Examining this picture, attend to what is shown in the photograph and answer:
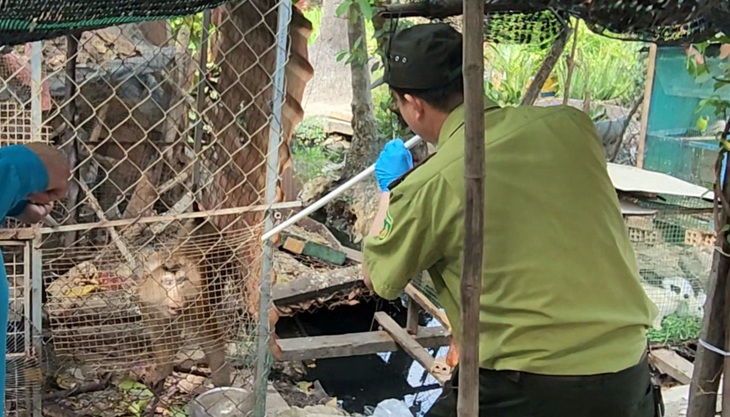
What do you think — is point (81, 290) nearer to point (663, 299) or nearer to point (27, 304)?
point (27, 304)

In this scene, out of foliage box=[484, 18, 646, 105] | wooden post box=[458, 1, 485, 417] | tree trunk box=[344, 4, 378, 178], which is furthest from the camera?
foliage box=[484, 18, 646, 105]

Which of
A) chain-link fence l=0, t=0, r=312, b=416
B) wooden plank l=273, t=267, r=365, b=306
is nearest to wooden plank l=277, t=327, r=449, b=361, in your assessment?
wooden plank l=273, t=267, r=365, b=306

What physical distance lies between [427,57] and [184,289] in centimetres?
117

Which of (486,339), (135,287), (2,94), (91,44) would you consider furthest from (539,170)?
(91,44)

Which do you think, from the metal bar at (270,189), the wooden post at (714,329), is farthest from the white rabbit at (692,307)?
the metal bar at (270,189)

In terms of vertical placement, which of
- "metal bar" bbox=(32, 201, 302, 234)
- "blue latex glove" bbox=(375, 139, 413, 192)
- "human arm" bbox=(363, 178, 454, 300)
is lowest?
"metal bar" bbox=(32, 201, 302, 234)

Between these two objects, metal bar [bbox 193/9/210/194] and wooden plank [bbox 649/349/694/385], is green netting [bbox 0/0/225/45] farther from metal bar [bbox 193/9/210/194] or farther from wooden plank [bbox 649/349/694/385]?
wooden plank [bbox 649/349/694/385]

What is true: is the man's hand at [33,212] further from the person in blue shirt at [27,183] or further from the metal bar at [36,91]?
the metal bar at [36,91]

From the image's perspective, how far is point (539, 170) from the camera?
154 cm

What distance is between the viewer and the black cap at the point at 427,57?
1615 mm

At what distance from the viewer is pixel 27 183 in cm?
129

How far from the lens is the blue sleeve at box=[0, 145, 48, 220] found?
1258 mm

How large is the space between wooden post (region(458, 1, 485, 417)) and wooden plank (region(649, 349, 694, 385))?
3.68 metres

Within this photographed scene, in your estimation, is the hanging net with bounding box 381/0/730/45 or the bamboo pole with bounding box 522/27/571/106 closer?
the hanging net with bounding box 381/0/730/45
